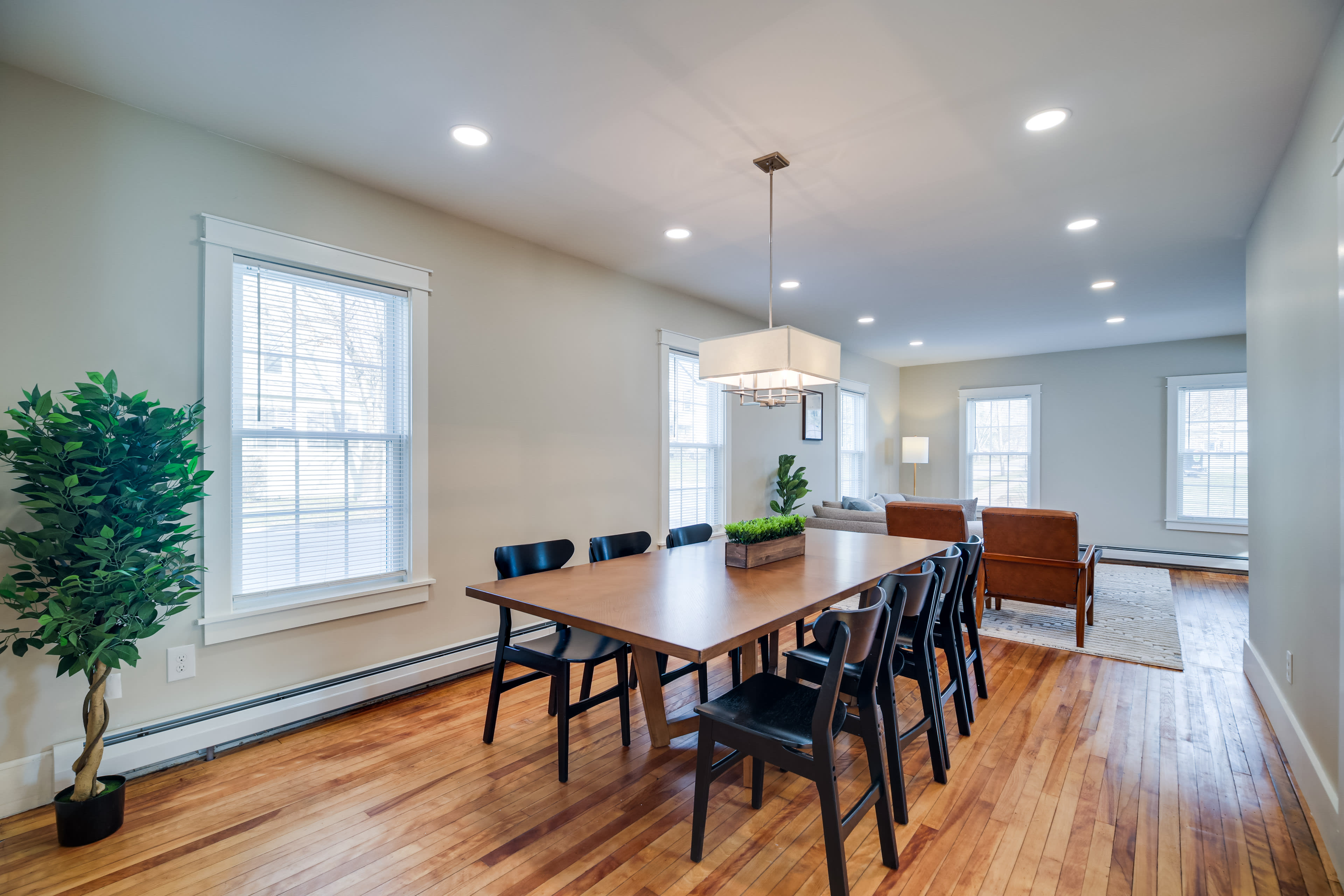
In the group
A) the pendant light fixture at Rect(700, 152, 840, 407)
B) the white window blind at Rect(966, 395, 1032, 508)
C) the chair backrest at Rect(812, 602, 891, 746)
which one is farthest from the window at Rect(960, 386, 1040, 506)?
the chair backrest at Rect(812, 602, 891, 746)

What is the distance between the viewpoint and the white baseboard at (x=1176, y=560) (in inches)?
265

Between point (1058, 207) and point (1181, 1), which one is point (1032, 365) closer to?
point (1058, 207)

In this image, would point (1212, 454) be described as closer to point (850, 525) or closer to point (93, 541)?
point (850, 525)

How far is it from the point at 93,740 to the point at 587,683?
1792mm

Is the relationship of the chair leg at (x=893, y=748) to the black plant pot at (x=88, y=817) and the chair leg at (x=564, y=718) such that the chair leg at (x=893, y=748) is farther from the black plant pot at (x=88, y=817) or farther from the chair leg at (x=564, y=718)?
the black plant pot at (x=88, y=817)

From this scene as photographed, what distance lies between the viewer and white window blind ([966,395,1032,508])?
8.11 meters

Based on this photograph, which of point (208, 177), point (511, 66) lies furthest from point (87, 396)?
point (511, 66)

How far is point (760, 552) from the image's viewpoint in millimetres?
2691

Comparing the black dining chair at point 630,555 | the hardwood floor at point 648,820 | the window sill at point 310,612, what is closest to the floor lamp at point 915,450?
the hardwood floor at point 648,820

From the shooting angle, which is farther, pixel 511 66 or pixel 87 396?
pixel 511 66

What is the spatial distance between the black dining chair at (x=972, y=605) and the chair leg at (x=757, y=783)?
1.27m

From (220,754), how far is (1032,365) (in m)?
8.95

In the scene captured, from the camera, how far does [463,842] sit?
2.00 m

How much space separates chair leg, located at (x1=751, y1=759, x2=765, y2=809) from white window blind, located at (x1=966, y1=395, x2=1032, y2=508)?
23.6ft
